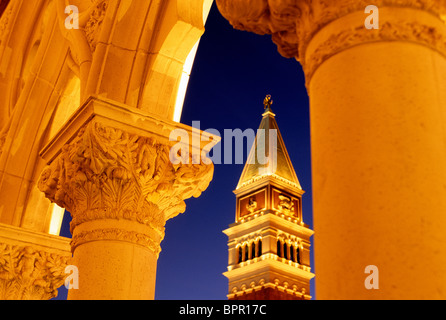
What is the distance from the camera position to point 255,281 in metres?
48.3

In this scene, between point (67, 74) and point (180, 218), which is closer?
point (67, 74)

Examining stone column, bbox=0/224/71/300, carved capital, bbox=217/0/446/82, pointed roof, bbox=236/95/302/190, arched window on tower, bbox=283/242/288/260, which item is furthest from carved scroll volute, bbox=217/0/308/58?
pointed roof, bbox=236/95/302/190

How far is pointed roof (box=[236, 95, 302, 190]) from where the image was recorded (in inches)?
2050

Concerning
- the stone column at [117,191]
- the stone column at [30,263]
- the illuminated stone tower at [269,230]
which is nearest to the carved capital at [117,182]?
the stone column at [117,191]

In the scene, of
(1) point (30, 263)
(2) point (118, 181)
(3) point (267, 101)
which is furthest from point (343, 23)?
(3) point (267, 101)

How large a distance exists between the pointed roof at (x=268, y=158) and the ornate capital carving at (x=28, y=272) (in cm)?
4415

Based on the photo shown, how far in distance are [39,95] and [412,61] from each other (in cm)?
688

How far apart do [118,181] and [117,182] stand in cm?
1

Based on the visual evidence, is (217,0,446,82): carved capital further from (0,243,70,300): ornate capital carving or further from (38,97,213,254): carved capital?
(0,243,70,300): ornate capital carving

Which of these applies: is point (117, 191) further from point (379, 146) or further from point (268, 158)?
point (268, 158)

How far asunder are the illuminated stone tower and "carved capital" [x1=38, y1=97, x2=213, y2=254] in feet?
141

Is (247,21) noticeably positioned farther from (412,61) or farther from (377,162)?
(377,162)

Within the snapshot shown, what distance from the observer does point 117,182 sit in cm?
491

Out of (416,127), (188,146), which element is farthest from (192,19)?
(416,127)
